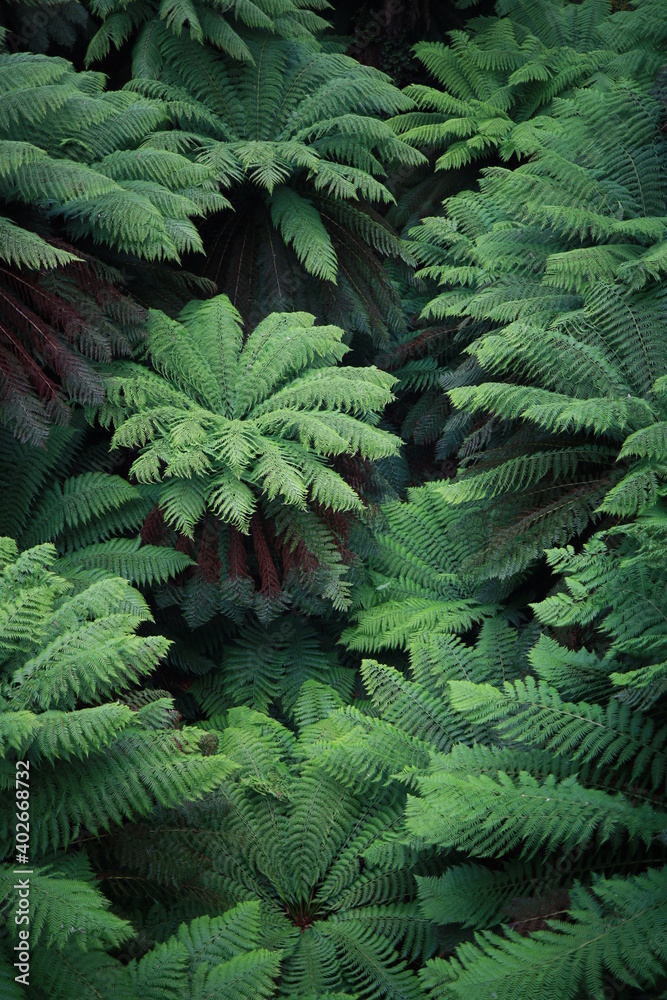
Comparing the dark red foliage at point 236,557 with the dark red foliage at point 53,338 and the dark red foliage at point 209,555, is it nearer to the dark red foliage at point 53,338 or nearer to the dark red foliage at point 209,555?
the dark red foliage at point 209,555

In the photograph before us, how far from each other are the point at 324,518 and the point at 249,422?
0.62m

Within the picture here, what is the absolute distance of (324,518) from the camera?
146 inches

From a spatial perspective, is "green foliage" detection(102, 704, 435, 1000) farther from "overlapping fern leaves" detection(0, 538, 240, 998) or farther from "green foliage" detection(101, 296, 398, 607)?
"green foliage" detection(101, 296, 398, 607)

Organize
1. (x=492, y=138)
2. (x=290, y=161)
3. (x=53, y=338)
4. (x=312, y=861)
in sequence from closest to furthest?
(x=312, y=861), (x=53, y=338), (x=290, y=161), (x=492, y=138)

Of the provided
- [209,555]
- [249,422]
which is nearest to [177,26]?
[249,422]

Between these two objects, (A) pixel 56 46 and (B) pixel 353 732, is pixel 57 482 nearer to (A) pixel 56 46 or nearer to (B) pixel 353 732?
(B) pixel 353 732

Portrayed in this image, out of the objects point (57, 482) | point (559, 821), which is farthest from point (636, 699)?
point (57, 482)

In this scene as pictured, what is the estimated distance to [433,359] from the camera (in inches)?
195

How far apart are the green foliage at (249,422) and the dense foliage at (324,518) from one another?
0.07ft

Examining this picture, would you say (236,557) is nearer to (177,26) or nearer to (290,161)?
(290,161)

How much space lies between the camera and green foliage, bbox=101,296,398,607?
A: 3406 mm

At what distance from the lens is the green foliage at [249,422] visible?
3406 mm

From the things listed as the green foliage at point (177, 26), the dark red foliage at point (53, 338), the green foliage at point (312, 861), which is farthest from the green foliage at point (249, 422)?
the green foliage at point (177, 26)

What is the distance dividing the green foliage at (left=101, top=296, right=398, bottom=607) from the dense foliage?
22 mm
